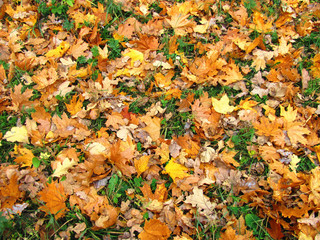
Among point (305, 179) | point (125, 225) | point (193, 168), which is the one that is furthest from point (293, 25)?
point (125, 225)

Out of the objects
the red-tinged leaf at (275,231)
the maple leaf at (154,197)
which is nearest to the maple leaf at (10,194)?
the maple leaf at (154,197)

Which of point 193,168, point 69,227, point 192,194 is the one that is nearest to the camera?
point 69,227

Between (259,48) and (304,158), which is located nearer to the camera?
(304,158)

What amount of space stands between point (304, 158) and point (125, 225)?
6.54ft

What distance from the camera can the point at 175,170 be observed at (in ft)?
7.83

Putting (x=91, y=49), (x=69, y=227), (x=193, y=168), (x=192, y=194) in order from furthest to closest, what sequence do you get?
1. (x=91, y=49)
2. (x=193, y=168)
3. (x=192, y=194)
4. (x=69, y=227)

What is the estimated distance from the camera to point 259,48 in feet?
10.8

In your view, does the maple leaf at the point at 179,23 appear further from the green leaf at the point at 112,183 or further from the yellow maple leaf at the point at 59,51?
the green leaf at the point at 112,183

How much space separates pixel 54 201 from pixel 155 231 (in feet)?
3.16

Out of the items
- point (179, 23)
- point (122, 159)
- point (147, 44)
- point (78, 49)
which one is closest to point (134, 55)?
point (147, 44)

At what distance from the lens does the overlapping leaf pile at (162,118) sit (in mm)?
2162

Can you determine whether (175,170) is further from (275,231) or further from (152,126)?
(275,231)

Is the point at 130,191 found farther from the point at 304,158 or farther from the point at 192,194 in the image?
the point at 304,158

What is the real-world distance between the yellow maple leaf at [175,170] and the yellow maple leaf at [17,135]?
1568 millimetres
